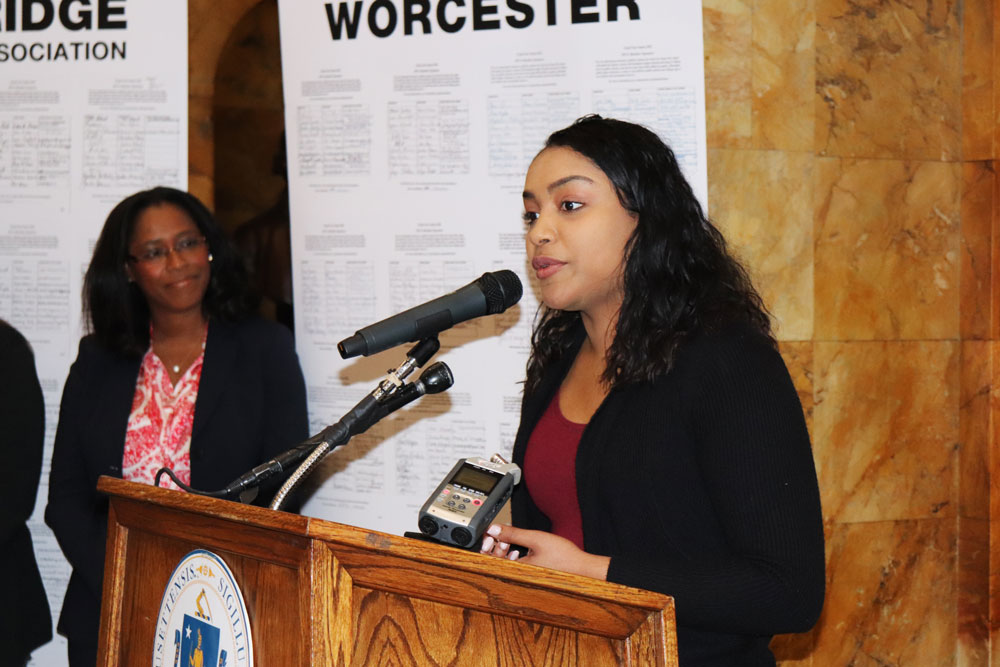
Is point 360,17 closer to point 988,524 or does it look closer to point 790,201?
point 790,201

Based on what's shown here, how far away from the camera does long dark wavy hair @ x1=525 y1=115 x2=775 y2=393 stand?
178cm

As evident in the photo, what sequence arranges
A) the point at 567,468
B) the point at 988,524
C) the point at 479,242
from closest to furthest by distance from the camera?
the point at 567,468
the point at 479,242
the point at 988,524

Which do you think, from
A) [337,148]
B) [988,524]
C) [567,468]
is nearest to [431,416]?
[337,148]

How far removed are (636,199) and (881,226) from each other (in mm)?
1717

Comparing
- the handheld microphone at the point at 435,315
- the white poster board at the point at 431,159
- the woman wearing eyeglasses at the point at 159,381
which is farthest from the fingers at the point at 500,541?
the woman wearing eyeglasses at the point at 159,381

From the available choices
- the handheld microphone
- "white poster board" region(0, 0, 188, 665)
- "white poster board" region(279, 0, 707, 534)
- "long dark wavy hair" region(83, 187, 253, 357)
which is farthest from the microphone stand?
"white poster board" region(0, 0, 188, 665)

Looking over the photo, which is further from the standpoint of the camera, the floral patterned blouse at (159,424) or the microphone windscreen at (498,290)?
the floral patterned blouse at (159,424)

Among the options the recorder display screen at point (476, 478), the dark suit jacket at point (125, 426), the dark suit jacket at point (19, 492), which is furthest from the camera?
the dark suit jacket at point (125, 426)

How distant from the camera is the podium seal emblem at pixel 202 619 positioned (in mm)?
1272

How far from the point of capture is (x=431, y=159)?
125 inches

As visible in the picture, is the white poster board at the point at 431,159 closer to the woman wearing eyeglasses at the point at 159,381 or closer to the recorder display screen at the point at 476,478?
the woman wearing eyeglasses at the point at 159,381

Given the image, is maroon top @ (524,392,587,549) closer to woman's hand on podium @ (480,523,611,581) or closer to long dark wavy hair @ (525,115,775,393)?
long dark wavy hair @ (525,115,775,393)

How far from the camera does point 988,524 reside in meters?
3.34

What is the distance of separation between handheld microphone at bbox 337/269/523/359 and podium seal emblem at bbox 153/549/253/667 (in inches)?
14.7
